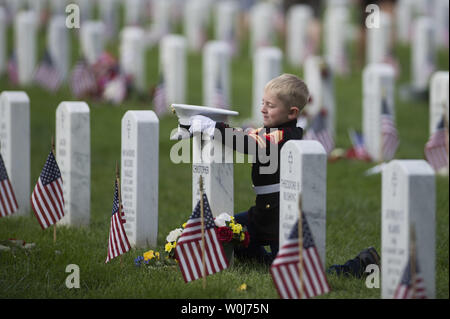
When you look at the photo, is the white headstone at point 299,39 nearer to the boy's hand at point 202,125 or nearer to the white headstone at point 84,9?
the white headstone at point 84,9

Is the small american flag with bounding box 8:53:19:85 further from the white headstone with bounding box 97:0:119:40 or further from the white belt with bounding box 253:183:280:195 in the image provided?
the white belt with bounding box 253:183:280:195

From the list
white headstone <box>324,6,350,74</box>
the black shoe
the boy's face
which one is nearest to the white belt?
the boy's face

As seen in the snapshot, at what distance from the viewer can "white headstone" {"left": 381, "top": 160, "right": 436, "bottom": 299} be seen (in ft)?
13.9

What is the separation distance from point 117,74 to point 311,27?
265 inches

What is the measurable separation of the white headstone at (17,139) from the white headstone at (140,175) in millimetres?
1362

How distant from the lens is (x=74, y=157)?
6.71 m

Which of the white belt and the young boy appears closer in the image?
the young boy

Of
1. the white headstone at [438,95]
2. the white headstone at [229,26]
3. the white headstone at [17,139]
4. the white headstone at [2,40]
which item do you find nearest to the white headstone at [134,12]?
the white headstone at [229,26]

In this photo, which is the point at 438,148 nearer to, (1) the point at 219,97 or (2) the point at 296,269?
(2) the point at 296,269

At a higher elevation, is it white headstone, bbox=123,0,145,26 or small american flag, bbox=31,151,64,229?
white headstone, bbox=123,0,145,26

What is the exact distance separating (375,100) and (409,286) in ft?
18.5

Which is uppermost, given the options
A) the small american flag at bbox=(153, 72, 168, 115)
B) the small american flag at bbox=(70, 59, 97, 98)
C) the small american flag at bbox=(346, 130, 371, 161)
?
the small american flag at bbox=(70, 59, 97, 98)

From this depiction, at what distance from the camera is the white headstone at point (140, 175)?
6.00m

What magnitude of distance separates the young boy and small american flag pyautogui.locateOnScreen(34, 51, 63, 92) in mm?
8429
